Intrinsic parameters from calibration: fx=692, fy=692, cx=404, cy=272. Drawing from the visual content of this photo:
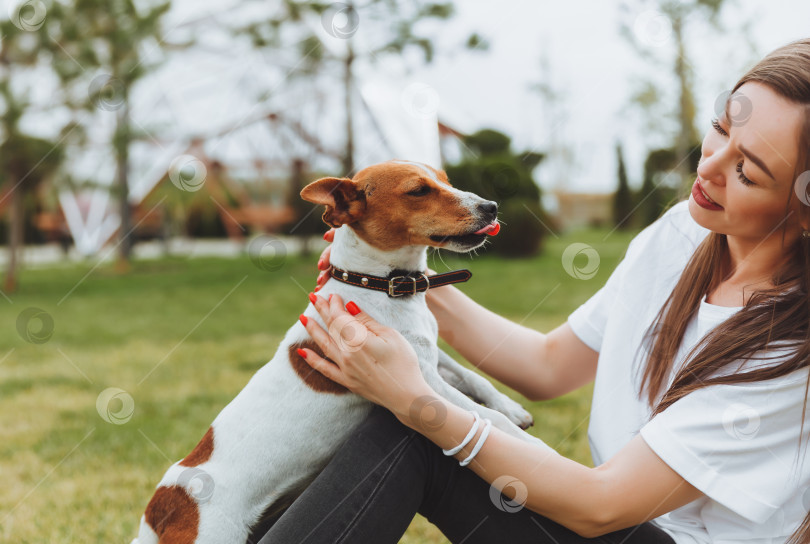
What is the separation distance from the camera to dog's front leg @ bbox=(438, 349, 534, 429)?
190 centimetres

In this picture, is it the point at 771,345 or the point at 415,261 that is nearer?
the point at 771,345

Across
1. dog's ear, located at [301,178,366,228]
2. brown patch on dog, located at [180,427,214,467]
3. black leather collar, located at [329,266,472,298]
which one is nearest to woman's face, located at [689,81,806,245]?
black leather collar, located at [329,266,472,298]

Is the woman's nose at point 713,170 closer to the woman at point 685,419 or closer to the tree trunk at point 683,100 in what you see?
the woman at point 685,419

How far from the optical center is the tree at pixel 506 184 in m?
9.66

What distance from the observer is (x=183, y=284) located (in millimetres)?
10844

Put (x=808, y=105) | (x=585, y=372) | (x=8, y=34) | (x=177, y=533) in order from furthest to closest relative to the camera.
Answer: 1. (x=8, y=34)
2. (x=585, y=372)
3. (x=177, y=533)
4. (x=808, y=105)

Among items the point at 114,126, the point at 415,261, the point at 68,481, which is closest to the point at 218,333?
the point at 68,481

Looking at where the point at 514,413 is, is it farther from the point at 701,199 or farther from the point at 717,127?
the point at 717,127

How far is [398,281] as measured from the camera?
1.88 meters

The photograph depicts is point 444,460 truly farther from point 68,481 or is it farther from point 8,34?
point 8,34

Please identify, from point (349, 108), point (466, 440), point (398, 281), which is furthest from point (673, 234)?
point (349, 108)

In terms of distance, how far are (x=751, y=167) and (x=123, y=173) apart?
12.9 m

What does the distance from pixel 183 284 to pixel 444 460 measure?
9903 millimetres

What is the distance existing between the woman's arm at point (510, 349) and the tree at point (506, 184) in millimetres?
7338
